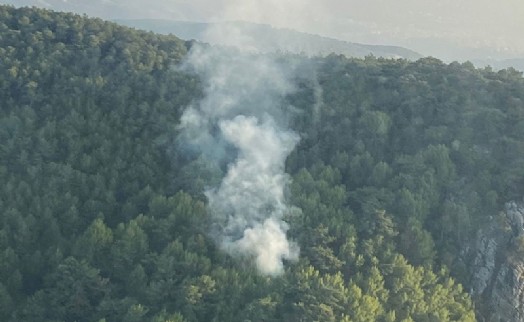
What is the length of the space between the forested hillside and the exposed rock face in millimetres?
1457

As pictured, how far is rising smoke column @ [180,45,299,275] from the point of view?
2498 inches

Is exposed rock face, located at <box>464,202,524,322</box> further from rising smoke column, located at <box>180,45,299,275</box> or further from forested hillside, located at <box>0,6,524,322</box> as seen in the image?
rising smoke column, located at <box>180,45,299,275</box>

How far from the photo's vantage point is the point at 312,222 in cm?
6556

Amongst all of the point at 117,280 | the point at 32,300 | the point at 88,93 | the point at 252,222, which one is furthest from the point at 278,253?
the point at 88,93

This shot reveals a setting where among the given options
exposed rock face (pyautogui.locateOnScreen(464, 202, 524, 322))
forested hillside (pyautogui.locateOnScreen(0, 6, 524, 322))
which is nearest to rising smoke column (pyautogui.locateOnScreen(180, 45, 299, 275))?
forested hillside (pyautogui.locateOnScreen(0, 6, 524, 322))

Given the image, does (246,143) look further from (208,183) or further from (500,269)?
(500,269)

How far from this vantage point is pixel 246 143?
77.2 metres

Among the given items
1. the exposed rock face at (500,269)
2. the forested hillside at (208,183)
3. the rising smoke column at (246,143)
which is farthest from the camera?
the rising smoke column at (246,143)

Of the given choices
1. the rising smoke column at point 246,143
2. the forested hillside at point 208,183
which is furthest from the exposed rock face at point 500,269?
the rising smoke column at point 246,143

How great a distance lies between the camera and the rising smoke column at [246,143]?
6344 centimetres

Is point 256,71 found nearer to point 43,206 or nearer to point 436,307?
point 43,206

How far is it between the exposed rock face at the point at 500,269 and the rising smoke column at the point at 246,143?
1915cm

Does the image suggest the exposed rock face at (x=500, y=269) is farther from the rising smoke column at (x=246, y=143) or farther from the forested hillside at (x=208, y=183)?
the rising smoke column at (x=246, y=143)

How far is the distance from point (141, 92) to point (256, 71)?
1926cm
